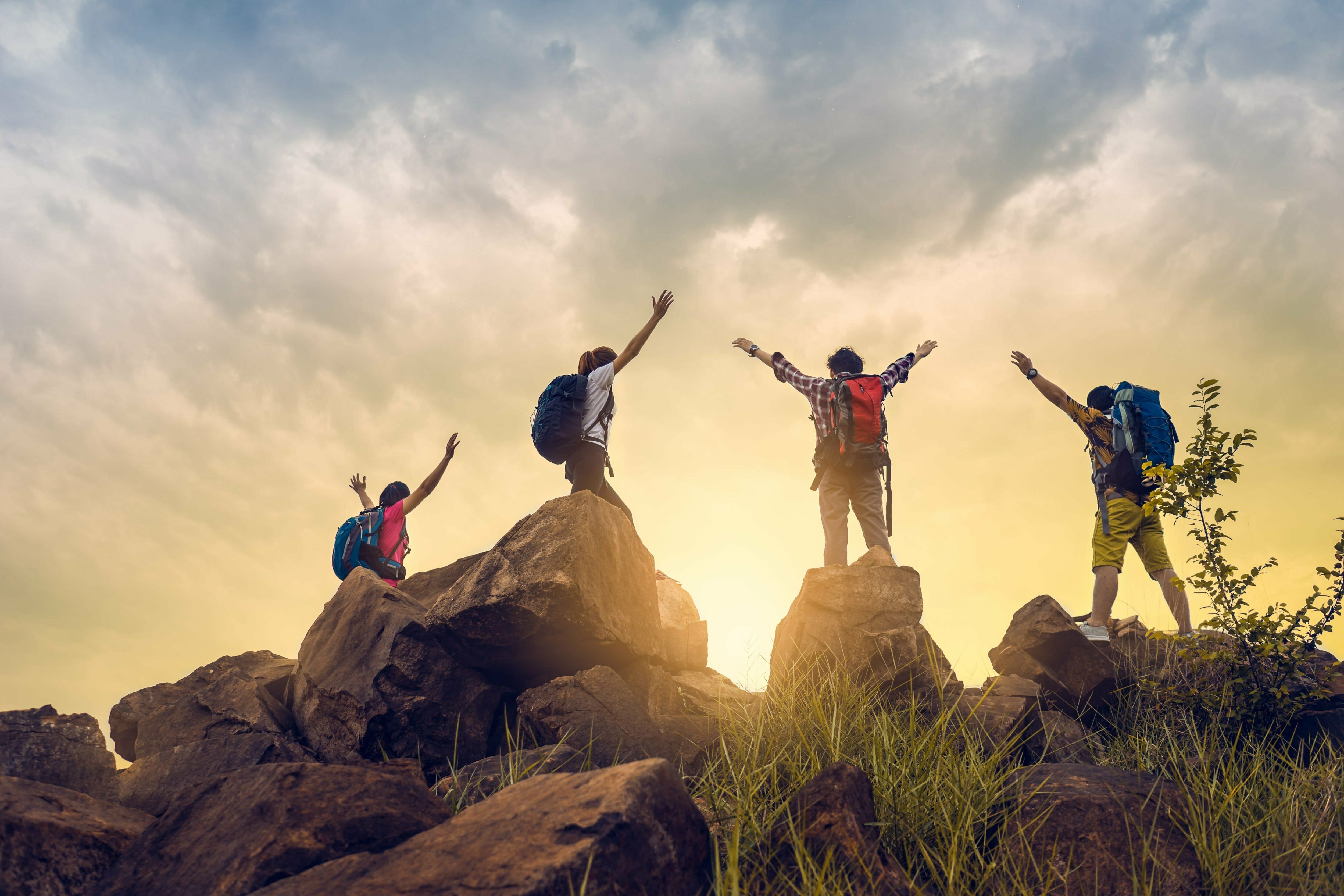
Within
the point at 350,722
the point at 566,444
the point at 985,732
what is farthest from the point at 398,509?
the point at 985,732

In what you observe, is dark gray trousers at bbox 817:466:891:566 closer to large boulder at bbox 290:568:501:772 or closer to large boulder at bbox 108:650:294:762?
large boulder at bbox 290:568:501:772

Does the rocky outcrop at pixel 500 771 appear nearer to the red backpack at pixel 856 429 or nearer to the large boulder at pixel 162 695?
the large boulder at pixel 162 695

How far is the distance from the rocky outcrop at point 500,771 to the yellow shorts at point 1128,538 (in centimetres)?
548

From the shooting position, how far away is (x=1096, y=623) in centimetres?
732

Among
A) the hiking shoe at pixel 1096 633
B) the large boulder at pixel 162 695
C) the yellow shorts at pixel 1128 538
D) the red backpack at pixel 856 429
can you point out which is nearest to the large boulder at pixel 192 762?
the large boulder at pixel 162 695

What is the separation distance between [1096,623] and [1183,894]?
4092 mm

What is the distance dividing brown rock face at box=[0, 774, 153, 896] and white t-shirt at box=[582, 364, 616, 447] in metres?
4.61

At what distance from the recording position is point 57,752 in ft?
17.1

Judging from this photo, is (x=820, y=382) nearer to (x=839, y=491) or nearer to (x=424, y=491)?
(x=839, y=491)

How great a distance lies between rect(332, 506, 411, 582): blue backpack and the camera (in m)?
9.00

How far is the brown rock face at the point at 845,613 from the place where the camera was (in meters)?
6.12

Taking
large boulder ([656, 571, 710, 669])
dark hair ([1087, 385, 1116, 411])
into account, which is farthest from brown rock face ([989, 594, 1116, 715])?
large boulder ([656, 571, 710, 669])

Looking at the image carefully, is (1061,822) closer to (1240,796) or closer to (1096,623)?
(1240,796)

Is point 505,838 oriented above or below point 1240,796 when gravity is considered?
above
